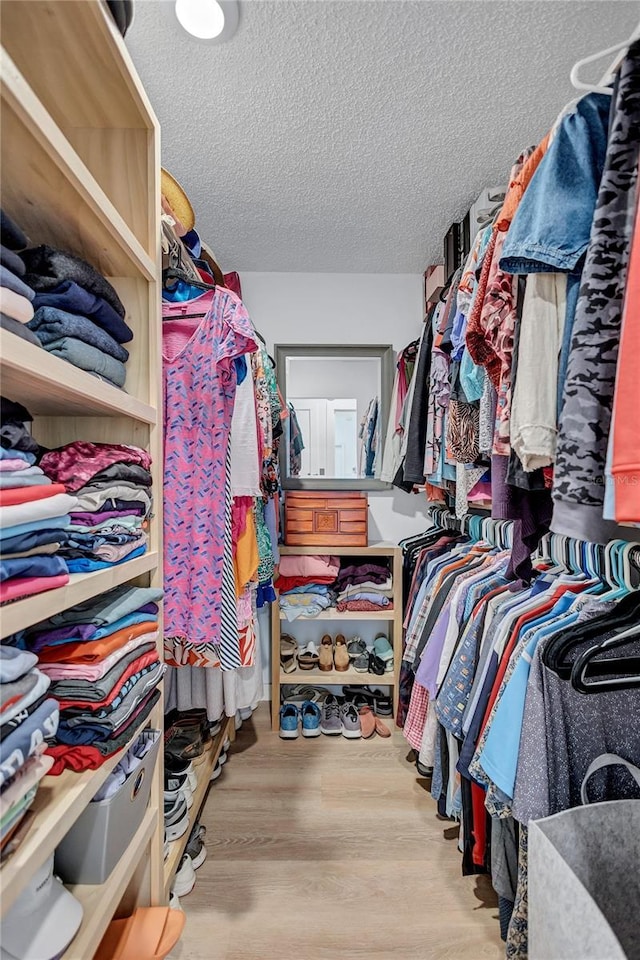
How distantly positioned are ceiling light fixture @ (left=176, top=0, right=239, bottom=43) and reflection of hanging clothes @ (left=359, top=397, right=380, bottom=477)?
5.67 feet

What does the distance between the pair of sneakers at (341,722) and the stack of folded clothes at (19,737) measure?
178 cm

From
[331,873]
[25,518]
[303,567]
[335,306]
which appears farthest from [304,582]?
[25,518]

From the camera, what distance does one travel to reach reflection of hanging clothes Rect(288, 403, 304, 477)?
A: 2605mm

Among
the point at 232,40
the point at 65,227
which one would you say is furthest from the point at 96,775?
the point at 232,40

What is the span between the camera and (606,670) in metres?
0.91

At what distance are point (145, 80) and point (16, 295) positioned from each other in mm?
1169

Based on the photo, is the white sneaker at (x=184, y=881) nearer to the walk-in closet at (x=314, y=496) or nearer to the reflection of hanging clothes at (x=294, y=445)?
the walk-in closet at (x=314, y=496)

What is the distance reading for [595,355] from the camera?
69 cm

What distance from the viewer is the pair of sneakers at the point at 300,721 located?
2211 mm

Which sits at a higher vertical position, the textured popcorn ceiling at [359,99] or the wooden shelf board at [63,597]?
the textured popcorn ceiling at [359,99]

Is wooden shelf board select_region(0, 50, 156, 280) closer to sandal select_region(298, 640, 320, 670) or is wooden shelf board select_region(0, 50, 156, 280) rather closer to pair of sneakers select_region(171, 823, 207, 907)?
pair of sneakers select_region(171, 823, 207, 907)

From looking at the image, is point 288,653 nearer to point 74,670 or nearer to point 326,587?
point 326,587

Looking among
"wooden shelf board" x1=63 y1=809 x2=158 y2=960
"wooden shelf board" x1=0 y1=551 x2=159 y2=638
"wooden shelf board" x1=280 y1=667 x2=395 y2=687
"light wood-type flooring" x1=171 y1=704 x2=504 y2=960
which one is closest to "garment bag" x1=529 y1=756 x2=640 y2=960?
"light wood-type flooring" x1=171 y1=704 x2=504 y2=960

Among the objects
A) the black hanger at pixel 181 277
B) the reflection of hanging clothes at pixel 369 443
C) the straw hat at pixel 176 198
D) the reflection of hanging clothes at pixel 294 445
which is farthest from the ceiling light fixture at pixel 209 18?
the reflection of hanging clothes at pixel 369 443
